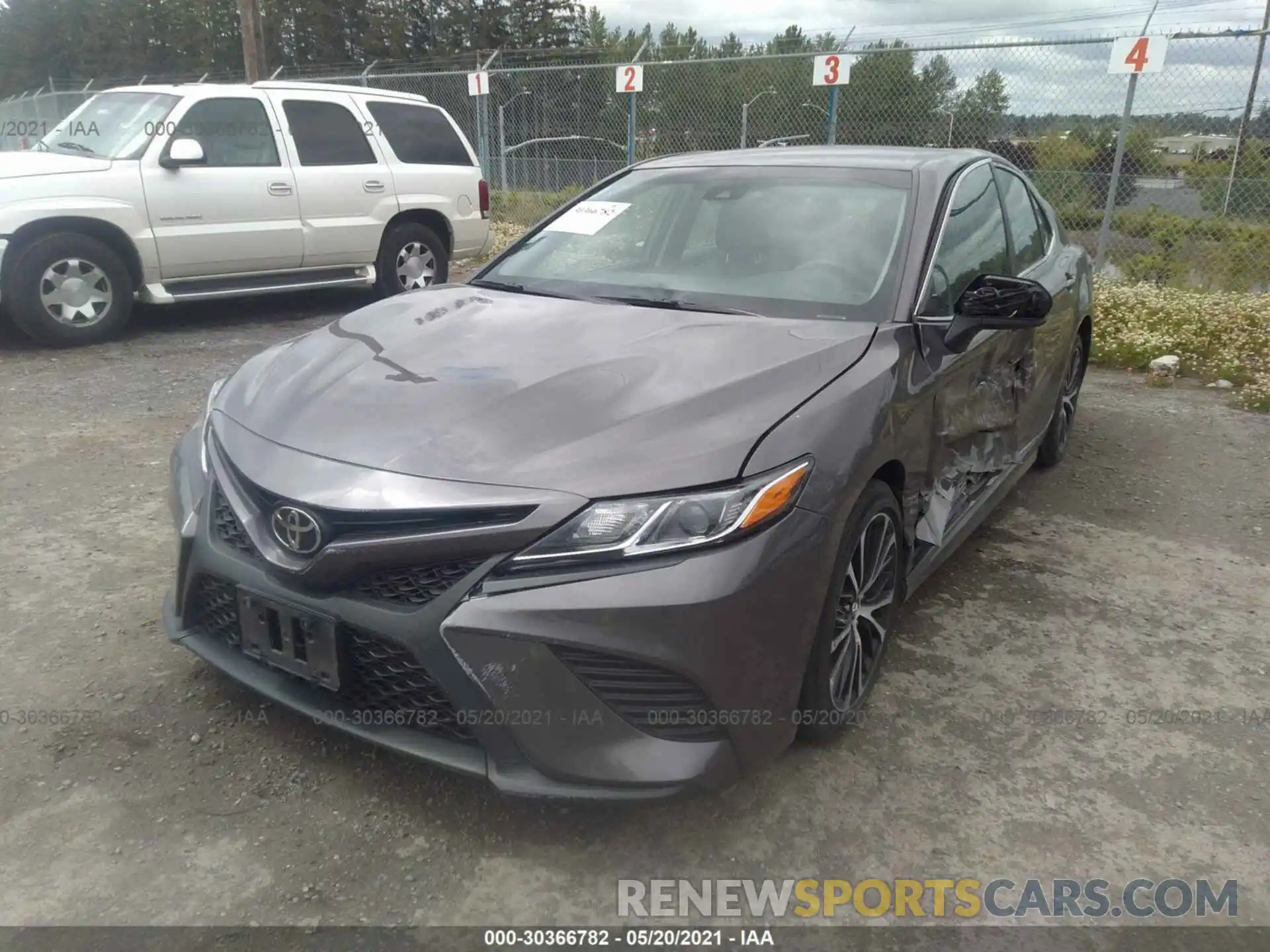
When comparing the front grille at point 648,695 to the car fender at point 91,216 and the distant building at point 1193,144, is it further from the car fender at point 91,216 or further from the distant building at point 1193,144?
the distant building at point 1193,144

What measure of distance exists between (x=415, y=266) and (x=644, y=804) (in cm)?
737

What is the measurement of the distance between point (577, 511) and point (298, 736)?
3.71 ft

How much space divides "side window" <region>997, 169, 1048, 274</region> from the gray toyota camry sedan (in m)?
0.86

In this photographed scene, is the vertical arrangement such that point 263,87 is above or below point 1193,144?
above

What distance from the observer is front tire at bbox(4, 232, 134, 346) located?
6535 millimetres

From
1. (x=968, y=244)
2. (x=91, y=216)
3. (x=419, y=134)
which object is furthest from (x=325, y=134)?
(x=968, y=244)

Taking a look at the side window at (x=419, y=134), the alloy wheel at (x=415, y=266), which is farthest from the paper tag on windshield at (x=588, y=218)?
the side window at (x=419, y=134)

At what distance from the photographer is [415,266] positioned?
8727 mm

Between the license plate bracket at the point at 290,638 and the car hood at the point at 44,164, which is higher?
the car hood at the point at 44,164

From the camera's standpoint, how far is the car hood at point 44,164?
21.7 feet

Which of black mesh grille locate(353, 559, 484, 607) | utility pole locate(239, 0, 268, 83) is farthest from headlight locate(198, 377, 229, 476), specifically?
utility pole locate(239, 0, 268, 83)

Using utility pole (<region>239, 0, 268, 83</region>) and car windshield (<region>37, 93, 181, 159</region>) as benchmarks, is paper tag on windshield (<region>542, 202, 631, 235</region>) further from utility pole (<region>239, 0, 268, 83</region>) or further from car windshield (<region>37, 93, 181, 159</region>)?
utility pole (<region>239, 0, 268, 83</region>)

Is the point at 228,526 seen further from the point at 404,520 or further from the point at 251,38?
the point at 251,38

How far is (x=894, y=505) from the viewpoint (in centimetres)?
273
